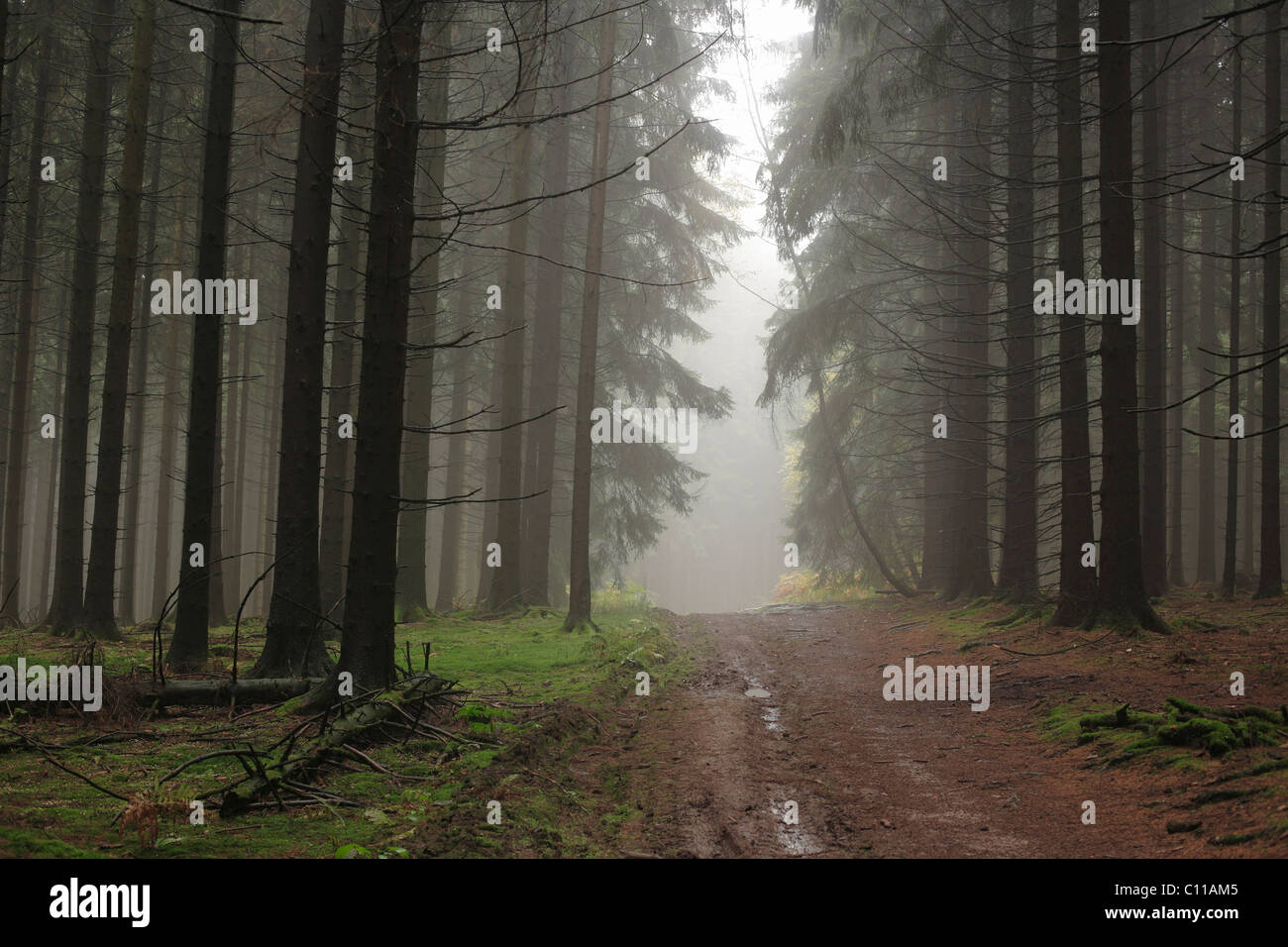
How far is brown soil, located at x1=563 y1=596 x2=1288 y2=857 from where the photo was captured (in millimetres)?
4445

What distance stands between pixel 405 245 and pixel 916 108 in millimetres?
16145

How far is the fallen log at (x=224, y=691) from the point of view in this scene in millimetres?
6586

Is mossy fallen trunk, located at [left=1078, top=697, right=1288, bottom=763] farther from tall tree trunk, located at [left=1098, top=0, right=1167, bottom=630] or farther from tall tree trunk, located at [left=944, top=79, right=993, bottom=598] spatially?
tall tree trunk, located at [left=944, top=79, right=993, bottom=598]

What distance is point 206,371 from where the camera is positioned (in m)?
8.79

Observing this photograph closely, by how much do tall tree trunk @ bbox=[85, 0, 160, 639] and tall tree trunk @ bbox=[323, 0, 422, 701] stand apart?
593 centimetres

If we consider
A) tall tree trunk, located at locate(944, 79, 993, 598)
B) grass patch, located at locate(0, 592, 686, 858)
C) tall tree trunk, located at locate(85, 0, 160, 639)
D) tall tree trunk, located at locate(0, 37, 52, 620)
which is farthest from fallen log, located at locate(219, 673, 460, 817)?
tall tree trunk, located at locate(0, 37, 52, 620)

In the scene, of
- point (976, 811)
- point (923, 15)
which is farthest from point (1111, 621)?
point (923, 15)

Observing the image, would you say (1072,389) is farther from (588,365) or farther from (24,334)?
(24,334)

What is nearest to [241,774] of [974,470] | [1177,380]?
[974,470]

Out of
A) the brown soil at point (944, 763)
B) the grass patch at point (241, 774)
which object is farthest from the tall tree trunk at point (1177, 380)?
the grass patch at point (241, 774)

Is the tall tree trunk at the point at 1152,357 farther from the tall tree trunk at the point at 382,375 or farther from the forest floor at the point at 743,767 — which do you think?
the tall tree trunk at the point at 382,375

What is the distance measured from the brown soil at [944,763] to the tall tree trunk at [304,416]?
119 inches

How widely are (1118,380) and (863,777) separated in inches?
250

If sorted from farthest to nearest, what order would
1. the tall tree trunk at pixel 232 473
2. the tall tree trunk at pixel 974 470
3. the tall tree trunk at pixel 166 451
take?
the tall tree trunk at pixel 232 473, the tall tree trunk at pixel 166 451, the tall tree trunk at pixel 974 470
